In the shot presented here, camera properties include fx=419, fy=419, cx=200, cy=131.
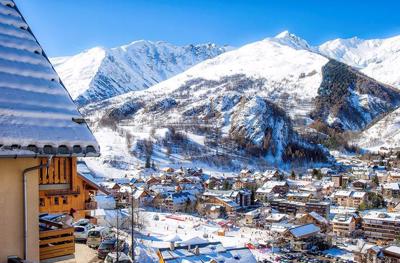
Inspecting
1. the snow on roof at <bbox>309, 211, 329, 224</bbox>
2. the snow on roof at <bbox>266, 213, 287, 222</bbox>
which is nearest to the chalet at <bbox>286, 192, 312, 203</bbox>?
the snow on roof at <bbox>266, 213, 287, 222</bbox>

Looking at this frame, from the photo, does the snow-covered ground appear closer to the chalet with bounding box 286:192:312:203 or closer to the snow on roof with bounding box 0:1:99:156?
the chalet with bounding box 286:192:312:203

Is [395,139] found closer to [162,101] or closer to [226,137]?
[226,137]

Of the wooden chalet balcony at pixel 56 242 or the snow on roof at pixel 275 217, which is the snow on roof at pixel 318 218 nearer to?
the snow on roof at pixel 275 217

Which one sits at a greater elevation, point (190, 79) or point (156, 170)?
point (190, 79)

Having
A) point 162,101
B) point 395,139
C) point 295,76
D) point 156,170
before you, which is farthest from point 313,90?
point 156,170

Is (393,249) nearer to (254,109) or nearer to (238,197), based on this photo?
(238,197)

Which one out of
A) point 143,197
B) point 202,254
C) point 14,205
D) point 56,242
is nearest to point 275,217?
point 143,197

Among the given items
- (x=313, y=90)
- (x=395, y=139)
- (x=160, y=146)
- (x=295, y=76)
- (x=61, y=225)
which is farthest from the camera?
(x=295, y=76)
